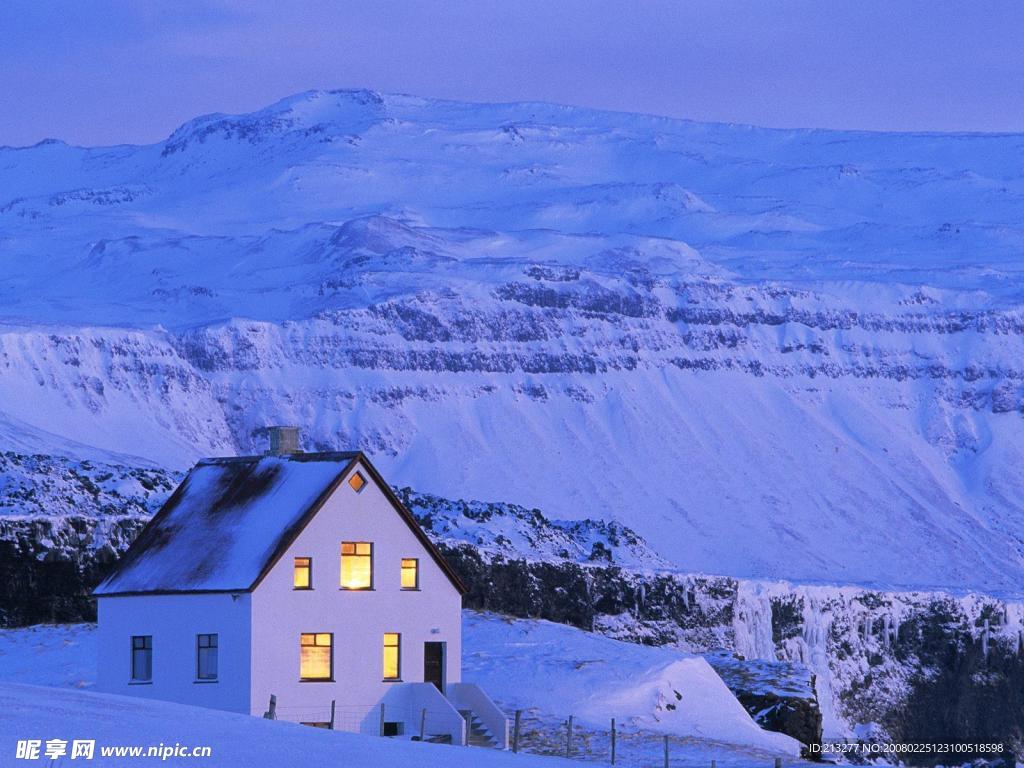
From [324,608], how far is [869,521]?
358 feet

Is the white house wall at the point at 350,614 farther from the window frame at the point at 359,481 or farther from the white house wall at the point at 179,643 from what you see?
the white house wall at the point at 179,643

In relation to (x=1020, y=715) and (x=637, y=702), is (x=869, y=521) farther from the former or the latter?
(x=637, y=702)

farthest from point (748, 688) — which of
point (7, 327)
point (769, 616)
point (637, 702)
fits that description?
point (7, 327)

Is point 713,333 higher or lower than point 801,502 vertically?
higher

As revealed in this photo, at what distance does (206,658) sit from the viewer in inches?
1895

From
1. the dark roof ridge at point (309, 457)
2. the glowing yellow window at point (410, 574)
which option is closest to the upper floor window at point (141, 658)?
the dark roof ridge at point (309, 457)

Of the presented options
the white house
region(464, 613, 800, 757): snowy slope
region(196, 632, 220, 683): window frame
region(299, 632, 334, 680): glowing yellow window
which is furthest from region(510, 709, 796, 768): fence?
region(196, 632, 220, 683): window frame

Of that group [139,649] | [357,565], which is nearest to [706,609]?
[357,565]

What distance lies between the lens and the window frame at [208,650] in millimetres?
47812

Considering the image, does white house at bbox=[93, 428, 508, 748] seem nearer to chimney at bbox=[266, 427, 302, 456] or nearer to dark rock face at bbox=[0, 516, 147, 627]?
chimney at bbox=[266, 427, 302, 456]

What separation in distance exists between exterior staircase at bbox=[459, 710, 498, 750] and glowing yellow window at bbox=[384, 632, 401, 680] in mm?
1781

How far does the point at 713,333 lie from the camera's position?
605ft

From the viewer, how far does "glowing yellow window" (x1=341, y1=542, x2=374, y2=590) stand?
49219 mm

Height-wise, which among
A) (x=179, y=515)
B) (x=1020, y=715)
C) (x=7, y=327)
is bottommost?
(x=1020, y=715)
